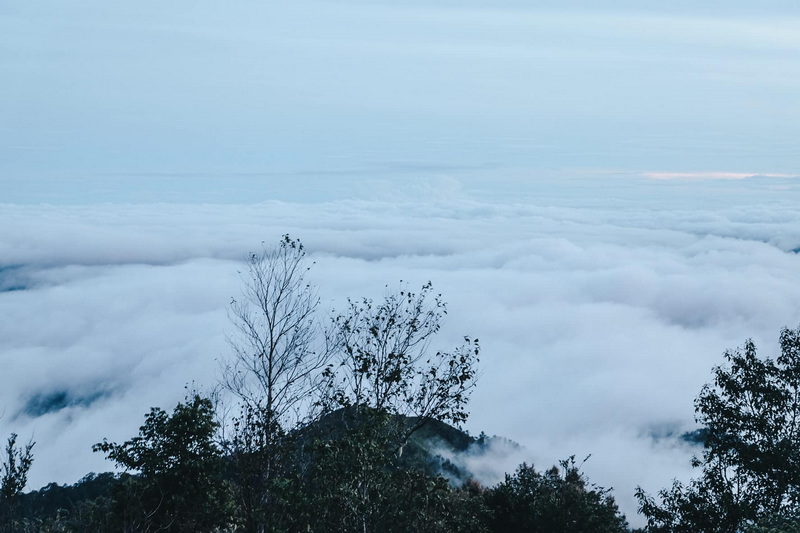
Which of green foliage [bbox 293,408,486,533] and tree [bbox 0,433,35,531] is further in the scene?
green foliage [bbox 293,408,486,533]

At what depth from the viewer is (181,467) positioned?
19.2m

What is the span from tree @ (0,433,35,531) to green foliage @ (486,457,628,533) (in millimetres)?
10003

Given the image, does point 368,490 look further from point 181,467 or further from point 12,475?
point 181,467

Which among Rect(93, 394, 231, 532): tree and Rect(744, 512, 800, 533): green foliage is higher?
Rect(93, 394, 231, 532): tree

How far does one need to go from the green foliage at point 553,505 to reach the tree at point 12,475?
394 inches

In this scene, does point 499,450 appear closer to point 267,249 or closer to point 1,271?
point 267,249

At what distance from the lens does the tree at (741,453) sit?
15.8 metres

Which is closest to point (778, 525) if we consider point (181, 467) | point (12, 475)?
point (12, 475)

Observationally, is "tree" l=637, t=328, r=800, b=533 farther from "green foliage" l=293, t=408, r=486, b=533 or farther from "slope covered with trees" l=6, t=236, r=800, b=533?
"green foliage" l=293, t=408, r=486, b=533

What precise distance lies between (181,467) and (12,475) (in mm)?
7219

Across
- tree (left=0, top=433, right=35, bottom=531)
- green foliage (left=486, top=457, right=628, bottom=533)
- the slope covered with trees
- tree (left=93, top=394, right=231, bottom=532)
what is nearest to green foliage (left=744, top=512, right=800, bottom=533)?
the slope covered with trees

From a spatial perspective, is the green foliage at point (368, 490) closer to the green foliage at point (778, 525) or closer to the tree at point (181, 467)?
the green foliage at point (778, 525)

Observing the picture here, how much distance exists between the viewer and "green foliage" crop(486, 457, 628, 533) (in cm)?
1908

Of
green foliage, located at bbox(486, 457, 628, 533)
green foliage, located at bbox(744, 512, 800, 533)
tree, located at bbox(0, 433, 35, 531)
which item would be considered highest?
tree, located at bbox(0, 433, 35, 531)
